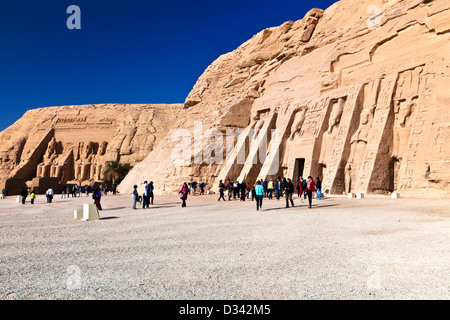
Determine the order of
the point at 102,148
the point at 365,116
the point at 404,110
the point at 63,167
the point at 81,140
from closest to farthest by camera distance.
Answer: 1. the point at 404,110
2. the point at 365,116
3. the point at 63,167
4. the point at 102,148
5. the point at 81,140

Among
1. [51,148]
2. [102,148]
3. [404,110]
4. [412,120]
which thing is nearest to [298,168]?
[404,110]

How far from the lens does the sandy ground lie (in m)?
3.29

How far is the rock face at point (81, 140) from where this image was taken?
43719mm

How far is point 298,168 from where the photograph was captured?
20141 millimetres

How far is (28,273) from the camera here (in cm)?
400

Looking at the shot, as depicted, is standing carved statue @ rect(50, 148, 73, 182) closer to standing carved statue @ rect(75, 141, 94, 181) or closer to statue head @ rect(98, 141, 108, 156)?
standing carved statue @ rect(75, 141, 94, 181)

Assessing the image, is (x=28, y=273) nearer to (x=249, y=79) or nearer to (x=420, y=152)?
(x=420, y=152)

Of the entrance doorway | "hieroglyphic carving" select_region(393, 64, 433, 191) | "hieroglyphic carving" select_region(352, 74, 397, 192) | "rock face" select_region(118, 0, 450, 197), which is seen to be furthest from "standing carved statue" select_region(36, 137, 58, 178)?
"hieroglyphic carving" select_region(393, 64, 433, 191)

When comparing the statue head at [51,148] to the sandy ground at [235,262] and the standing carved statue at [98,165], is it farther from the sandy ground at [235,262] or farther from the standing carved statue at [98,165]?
the sandy ground at [235,262]

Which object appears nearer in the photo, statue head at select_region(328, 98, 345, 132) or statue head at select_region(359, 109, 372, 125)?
statue head at select_region(359, 109, 372, 125)

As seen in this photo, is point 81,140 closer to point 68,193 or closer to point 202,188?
point 68,193

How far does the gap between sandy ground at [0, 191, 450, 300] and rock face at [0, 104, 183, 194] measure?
3705cm

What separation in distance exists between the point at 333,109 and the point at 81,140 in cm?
3883
